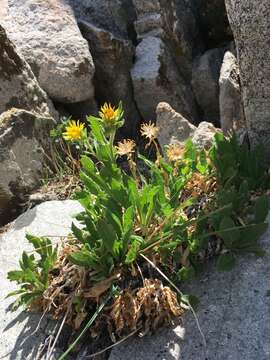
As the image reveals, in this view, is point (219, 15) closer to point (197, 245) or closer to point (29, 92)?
point (29, 92)

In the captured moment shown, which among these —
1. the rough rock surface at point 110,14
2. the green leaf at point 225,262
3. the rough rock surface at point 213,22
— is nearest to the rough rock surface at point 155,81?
the rough rock surface at point 110,14

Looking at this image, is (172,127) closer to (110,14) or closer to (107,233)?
(107,233)

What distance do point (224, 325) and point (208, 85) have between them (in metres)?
4.01

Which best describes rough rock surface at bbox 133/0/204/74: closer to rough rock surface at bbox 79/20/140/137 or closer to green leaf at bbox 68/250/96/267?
rough rock surface at bbox 79/20/140/137

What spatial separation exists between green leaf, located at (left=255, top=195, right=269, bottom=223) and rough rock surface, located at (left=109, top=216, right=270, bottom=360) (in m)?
0.18

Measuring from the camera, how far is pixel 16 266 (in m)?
3.24

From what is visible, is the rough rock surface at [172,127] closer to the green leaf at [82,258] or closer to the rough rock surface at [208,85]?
the green leaf at [82,258]

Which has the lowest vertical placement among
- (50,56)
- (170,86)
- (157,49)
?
(170,86)

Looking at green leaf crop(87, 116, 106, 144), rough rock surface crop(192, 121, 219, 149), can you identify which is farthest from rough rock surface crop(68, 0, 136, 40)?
green leaf crop(87, 116, 106, 144)

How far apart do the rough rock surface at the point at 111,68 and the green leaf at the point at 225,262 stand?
3.16 m

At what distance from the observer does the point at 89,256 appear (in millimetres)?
2475

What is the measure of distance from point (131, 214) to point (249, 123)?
1139 mm

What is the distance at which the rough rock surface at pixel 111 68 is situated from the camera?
5.45 m

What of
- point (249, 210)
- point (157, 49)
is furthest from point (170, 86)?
point (249, 210)
